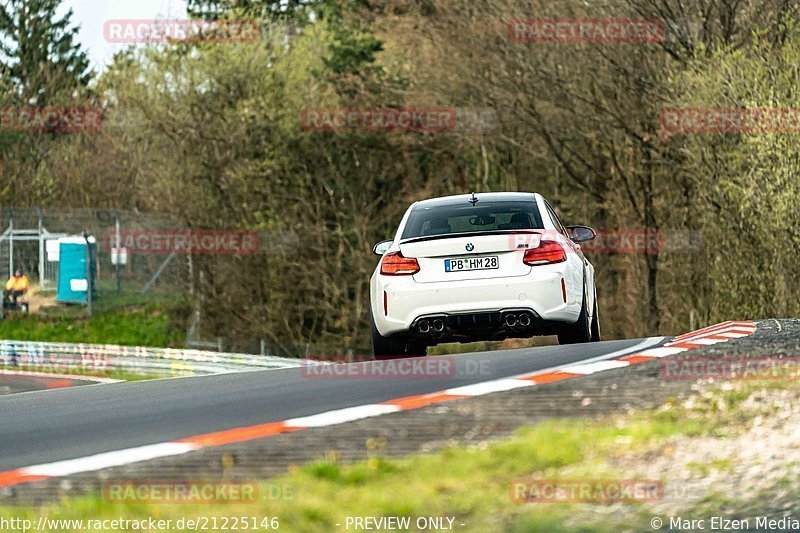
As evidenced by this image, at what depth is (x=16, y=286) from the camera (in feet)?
167

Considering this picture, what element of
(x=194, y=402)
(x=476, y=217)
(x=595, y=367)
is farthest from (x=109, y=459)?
(x=476, y=217)

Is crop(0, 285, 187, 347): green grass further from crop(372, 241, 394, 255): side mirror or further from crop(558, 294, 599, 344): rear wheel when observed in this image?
crop(558, 294, 599, 344): rear wheel

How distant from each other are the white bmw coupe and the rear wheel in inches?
5.7

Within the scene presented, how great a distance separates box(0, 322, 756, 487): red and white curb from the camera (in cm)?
894

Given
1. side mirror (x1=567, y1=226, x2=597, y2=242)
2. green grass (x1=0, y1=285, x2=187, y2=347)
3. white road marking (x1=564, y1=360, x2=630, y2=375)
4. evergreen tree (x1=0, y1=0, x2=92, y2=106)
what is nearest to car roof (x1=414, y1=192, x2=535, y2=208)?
side mirror (x1=567, y1=226, x2=597, y2=242)

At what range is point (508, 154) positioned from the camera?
46844 millimetres

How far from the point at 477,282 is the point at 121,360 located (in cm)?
2778

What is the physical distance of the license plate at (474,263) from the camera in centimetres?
1360

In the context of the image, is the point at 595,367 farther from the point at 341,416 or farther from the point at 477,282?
the point at 341,416

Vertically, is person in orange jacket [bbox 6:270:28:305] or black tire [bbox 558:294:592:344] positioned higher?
black tire [bbox 558:294:592:344]

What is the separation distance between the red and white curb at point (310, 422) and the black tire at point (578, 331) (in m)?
0.51

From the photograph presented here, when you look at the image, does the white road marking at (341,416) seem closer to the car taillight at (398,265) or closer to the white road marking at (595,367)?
the white road marking at (595,367)

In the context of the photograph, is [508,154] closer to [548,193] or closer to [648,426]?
[548,193]

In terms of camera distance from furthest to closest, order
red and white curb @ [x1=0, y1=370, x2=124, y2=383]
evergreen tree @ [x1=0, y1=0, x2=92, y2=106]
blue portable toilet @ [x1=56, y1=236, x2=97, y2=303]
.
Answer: evergreen tree @ [x1=0, y1=0, x2=92, y2=106] → blue portable toilet @ [x1=56, y1=236, x2=97, y2=303] → red and white curb @ [x1=0, y1=370, x2=124, y2=383]
